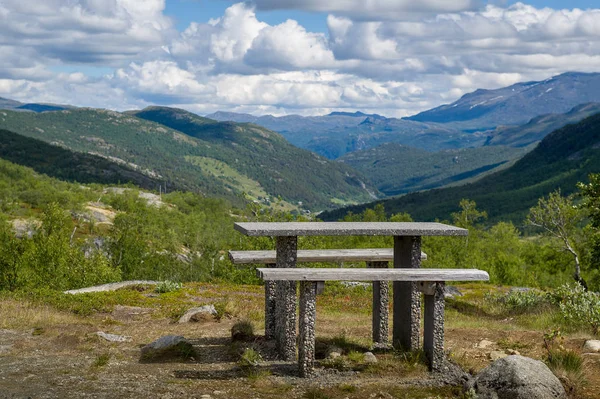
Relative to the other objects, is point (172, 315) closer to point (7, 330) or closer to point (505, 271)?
point (7, 330)

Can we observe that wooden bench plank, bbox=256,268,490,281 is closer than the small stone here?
Yes

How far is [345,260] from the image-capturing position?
18.2 meters

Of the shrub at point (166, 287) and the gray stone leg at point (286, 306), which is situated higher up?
the gray stone leg at point (286, 306)

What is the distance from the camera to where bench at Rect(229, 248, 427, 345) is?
16.9 meters

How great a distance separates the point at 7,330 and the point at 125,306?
22.7ft

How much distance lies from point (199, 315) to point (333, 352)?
304 inches

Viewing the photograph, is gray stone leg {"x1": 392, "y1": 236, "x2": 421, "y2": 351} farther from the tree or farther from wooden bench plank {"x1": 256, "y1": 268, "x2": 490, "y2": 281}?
the tree

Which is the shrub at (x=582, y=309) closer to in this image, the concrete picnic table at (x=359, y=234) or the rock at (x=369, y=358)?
the concrete picnic table at (x=359, y=234)

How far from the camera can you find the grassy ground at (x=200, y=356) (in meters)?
12.8

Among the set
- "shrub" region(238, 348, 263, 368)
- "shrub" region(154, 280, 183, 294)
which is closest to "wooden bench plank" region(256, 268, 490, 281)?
"shrub" region(238, 348, 263, 368)

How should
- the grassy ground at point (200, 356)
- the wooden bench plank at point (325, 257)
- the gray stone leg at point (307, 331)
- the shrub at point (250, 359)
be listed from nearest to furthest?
the grassy ground at point (200, 356) < the gray stone leg at point (307, 331) < the shrub at point (250, 359) < the wooden bench plank at point (325, 257)

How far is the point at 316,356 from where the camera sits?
15.9 m

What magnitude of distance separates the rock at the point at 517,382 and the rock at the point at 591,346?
475 centimetres

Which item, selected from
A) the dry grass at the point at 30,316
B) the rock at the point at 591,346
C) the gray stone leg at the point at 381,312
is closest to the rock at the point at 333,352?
the gray stone leg at the point at 381,312
